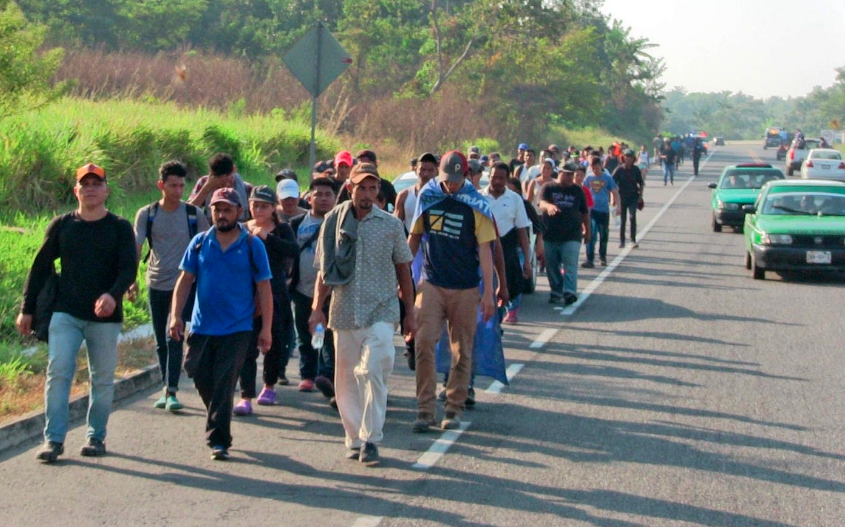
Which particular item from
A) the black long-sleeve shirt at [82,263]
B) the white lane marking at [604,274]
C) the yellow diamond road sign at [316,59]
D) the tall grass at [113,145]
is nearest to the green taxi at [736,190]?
the white lane marking at [604,274]

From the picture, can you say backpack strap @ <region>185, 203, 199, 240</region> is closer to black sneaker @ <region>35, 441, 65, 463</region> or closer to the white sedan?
black sneaker @ <region>35, 441, 65, 463</region>

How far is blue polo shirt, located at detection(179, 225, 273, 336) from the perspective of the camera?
7.32 metres

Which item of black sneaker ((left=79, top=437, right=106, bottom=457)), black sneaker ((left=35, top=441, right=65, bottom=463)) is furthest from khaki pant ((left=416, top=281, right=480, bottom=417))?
black sneaker ((left=35, top=441, right=65, bottom=463))

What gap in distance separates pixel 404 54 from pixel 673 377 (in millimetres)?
49292

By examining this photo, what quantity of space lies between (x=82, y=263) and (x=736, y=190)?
2153 cm

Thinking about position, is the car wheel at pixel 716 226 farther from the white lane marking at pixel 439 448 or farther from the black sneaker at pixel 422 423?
the black sneaker at pixel 422 423

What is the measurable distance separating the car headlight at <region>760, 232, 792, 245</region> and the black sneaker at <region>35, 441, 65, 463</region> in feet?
40.6

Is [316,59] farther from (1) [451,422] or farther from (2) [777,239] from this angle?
(1) [451,422]

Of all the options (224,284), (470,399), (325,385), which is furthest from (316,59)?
(224,284)

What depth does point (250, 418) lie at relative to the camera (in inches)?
341

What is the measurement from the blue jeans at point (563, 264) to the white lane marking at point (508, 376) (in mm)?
4019

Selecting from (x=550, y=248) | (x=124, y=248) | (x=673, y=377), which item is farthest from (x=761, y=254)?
(x=124, y=248)

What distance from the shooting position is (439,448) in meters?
7.72

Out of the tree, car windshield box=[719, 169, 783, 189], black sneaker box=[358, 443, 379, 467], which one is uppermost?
the tree
